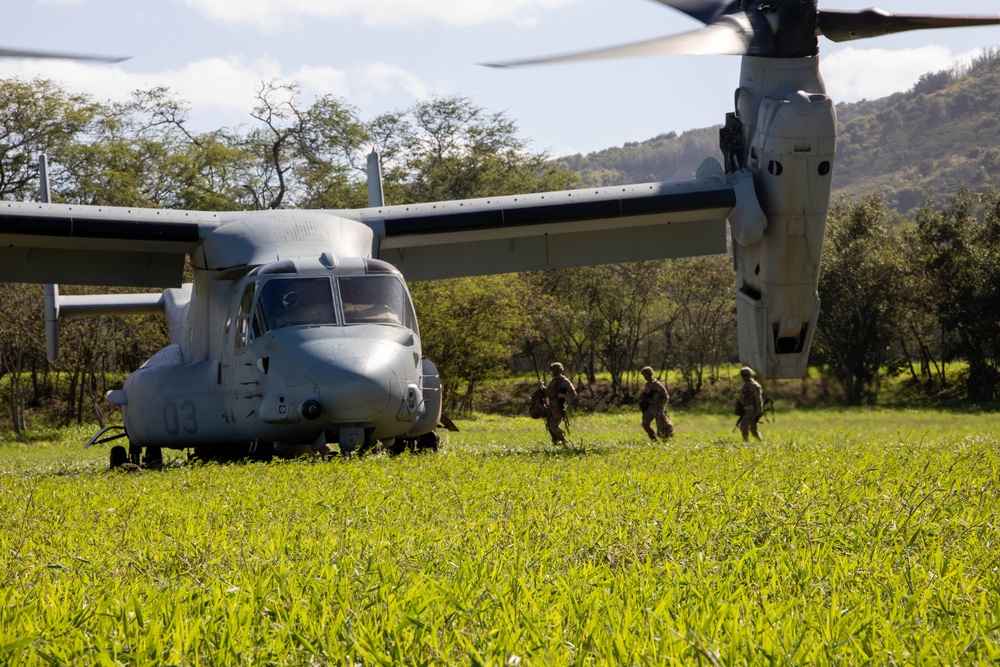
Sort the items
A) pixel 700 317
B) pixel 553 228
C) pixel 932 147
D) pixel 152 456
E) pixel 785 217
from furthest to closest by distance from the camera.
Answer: pixel 932 147, pixel 700 317, pixel 553 228, pixel 152 456, pixel 785 217

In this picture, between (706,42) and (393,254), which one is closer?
(706,42)

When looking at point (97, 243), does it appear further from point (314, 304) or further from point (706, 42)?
point (706, 42)

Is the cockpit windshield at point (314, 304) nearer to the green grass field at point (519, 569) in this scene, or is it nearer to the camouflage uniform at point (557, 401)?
the green grass field at point (519, 569)

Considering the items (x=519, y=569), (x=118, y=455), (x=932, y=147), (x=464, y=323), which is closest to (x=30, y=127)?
(x=464, y=323)

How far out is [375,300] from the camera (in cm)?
1137

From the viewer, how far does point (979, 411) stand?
102ft

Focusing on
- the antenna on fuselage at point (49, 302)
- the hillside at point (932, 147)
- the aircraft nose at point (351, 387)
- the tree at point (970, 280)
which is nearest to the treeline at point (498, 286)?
the tree at point (970, 280)

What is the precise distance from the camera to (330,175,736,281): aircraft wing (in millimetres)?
13594

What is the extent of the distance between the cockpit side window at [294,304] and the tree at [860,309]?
95.1 feet

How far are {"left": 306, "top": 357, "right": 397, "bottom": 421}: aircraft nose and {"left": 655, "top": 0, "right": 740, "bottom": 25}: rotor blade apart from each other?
643 centimetres

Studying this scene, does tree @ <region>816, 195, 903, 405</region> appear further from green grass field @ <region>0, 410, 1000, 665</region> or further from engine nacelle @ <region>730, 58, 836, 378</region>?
green grass field @ <region>0, 410, 1000, 665</region>

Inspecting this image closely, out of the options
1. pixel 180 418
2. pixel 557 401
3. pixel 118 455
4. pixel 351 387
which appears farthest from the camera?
pixel 557 401

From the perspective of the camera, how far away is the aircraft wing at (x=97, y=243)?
12.6 metres

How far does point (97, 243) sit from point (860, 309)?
1217 inches
